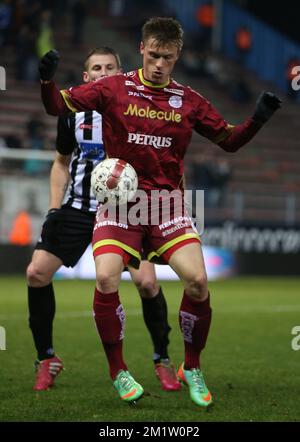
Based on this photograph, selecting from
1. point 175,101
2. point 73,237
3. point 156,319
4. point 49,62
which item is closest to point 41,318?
point 73,237

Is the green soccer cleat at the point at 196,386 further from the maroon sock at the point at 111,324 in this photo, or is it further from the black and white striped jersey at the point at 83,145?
the black and white striped jersey at the point at 83,145

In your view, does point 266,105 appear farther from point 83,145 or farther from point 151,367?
point 151,367

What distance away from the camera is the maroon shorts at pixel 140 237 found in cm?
556

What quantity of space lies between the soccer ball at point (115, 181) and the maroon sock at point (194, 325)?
26.6 inches

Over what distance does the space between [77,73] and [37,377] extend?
16.2m

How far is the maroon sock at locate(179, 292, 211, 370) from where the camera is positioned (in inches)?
223

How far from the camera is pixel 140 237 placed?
5656 mm

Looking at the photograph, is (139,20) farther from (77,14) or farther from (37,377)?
(37,377)

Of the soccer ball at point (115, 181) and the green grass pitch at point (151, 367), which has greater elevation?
the soccer ball at point (115, 181)

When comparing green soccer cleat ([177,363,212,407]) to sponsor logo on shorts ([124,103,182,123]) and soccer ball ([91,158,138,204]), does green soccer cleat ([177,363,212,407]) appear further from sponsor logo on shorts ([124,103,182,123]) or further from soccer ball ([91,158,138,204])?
sponsor logo on shorts ([124,103,182,123])

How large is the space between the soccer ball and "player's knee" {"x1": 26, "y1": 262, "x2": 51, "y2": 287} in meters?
0.88

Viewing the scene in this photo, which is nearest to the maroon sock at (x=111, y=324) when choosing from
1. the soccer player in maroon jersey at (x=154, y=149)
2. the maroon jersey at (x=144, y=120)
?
the soccer player in maroon jersey at (x=154, y=149)

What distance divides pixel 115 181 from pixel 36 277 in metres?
1.09

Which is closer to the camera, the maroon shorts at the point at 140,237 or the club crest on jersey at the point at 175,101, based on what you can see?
the maroon shorts at the point at 140,237
